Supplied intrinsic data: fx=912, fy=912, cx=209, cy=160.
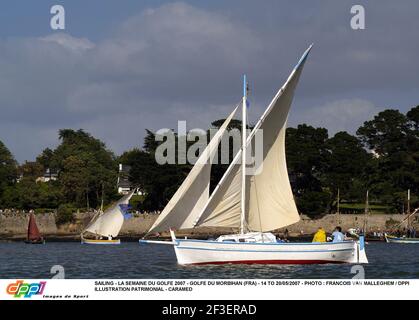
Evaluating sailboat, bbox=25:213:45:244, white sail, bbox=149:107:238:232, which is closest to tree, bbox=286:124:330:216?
sailboat, bbox=25:213:45:244

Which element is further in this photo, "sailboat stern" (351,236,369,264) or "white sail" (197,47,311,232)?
"sailboat stern" (351,236,369,264)

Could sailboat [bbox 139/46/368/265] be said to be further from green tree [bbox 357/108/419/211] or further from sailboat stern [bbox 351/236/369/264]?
green tree [bbox 357/108/419/211]

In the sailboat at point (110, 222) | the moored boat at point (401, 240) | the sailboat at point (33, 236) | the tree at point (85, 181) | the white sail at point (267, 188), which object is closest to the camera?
the white sail at point (267, 188)

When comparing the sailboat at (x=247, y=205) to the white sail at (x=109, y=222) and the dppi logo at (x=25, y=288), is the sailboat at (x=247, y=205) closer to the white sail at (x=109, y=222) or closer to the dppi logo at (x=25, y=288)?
the dppi logo at (x=25, y=288)

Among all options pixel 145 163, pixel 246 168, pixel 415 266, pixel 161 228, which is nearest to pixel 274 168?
pixel 246 168

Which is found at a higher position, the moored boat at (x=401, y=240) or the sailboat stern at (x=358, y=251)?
the sailboat stern at (x=358, y=251)

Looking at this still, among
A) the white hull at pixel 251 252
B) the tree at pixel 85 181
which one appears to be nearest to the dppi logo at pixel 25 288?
the white hull at pixel 251 252

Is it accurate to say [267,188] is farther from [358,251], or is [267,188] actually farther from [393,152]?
[393,152]

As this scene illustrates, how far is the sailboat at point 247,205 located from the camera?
41938mm

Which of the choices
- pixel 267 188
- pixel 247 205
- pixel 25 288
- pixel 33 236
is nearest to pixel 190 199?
pixel 247 205

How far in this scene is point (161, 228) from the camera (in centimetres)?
4181

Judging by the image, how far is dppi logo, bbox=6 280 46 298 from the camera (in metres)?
21.3

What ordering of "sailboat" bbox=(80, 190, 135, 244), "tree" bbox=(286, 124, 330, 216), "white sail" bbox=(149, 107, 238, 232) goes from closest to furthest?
"white sail" bbox=(149, 107, 238, 232) → "sailboat" bbox=(80, 190, 135, 244) → "tree" bbox=(286, 124, 330, 216)
